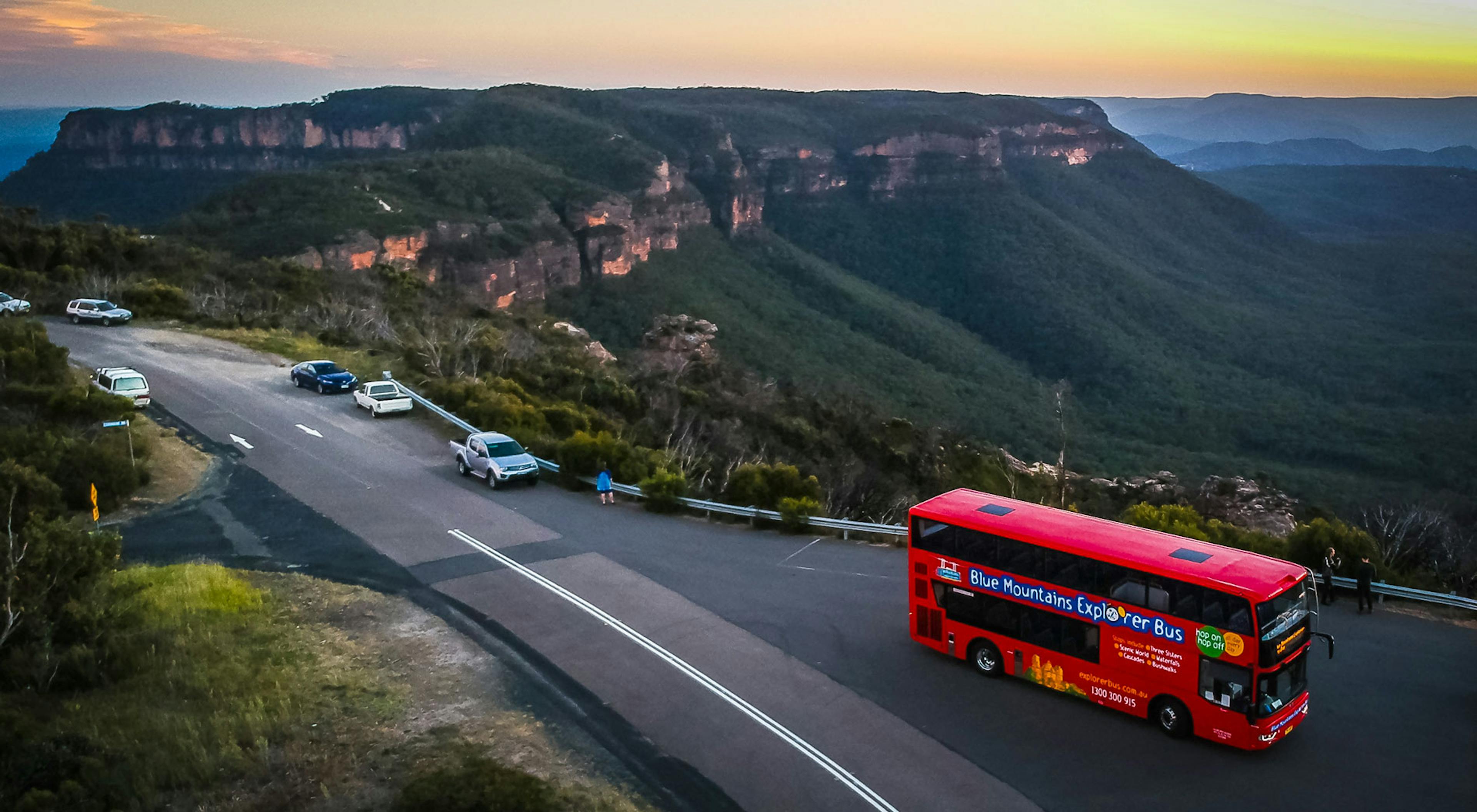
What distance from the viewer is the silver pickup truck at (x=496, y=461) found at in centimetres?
2669

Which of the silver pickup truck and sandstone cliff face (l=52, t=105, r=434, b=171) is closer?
the silver pickup truck

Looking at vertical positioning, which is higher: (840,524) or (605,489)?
(605,489)

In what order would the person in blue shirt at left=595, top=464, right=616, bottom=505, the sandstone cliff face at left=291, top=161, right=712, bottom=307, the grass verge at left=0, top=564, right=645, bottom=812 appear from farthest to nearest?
the sandstone cliff face at left=291, top=161, right=712, bottom=307, the person in blue shirt at left=595, top=464, right=616, bottom=505, the grass verge at left=0, top=564, right=645, bottom=812

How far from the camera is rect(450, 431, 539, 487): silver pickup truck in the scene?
2669cm

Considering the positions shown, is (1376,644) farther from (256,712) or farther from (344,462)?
(344,462)

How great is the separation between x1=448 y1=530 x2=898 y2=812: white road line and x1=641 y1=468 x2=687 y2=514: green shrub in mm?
4383

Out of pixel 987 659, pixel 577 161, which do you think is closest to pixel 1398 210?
pixel 577 161

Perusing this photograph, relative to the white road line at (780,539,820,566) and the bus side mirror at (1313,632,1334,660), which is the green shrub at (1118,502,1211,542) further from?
the white road line at (780,539,820,566)

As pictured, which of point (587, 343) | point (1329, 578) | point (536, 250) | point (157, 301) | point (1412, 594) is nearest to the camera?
point (1412, 594)

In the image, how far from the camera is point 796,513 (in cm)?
2372

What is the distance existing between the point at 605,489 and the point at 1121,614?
1395 cm

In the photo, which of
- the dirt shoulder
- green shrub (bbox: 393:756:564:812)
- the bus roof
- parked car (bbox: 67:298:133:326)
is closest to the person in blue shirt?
the dirt shoulder

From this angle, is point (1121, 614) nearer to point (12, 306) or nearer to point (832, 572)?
point (832, 572)

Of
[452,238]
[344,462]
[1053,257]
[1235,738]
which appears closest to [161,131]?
[452,238]
